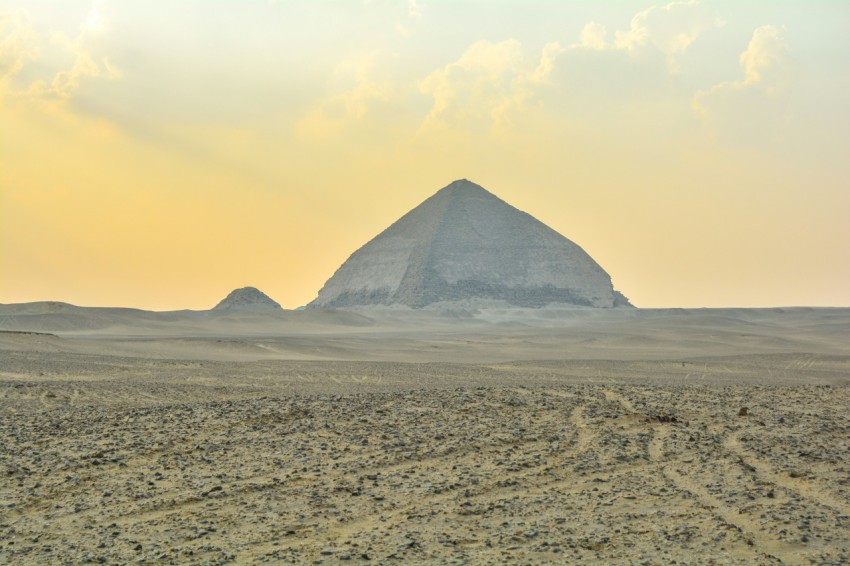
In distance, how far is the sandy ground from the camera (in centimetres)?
579

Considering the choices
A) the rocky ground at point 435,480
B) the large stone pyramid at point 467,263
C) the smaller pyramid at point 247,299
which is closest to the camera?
the rocky ground at point 435,480

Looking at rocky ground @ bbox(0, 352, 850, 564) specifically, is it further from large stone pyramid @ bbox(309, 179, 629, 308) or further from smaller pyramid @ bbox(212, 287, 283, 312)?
large stone pyramid @ bbox(309, 179, 629, 308)

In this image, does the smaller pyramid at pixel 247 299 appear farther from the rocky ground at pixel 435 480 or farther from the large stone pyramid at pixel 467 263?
the rocky ground at pixel 435 480

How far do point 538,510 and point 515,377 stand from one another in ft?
46.1

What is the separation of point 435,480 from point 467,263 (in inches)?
4921

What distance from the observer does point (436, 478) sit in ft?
24.5

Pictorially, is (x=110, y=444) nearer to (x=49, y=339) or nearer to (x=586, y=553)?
(x=586, y=553)

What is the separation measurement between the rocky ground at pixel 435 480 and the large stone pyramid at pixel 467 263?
107239mm

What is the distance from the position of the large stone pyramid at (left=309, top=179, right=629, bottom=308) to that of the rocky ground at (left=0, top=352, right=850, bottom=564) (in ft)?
352

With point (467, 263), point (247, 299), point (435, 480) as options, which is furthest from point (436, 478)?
point (467, 263)

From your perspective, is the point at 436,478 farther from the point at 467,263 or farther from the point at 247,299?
the point at 467,263

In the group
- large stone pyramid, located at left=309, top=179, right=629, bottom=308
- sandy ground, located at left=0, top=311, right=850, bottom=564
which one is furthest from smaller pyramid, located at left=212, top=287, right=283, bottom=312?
sandy ground, located at left=0, top=311, right=850, bottom=564

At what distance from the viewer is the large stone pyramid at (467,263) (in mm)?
→ 126500

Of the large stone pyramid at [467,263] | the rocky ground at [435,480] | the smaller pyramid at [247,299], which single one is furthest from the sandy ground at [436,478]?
the large stone pyramid at [467,263]
